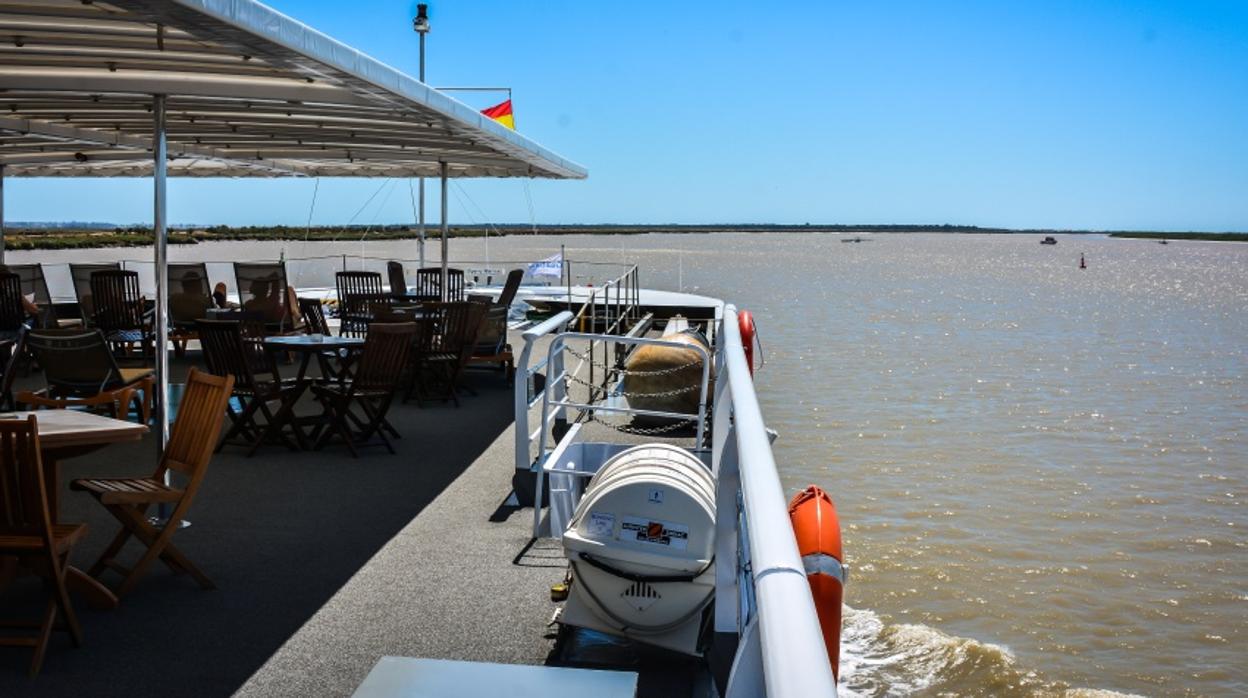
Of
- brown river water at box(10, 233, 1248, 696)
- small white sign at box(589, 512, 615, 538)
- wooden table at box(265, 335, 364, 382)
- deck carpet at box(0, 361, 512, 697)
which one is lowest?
brown river water at box(10, 233, 1248, 696)

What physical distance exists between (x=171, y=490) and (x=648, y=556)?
2.26 meters

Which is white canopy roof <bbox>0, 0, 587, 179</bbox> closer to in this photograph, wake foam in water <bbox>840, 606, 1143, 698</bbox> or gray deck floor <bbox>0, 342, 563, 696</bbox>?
gray deck floor <bbox>0, 342, 563, 696</bbox>

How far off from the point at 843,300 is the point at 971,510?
42973mm

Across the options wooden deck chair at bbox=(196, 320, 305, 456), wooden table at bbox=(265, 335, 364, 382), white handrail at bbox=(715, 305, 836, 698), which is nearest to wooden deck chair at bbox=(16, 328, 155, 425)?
wooden deck chair at bbox=(196, 320, 305, 456)

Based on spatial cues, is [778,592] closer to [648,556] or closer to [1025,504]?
[648,556]

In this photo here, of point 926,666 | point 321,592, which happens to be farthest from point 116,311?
point 926,666

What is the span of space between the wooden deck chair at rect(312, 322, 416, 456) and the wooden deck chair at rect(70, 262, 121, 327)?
5.15 metres

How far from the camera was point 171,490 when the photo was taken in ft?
17.1

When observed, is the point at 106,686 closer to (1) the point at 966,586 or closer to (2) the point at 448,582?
(2) the point at 448,582

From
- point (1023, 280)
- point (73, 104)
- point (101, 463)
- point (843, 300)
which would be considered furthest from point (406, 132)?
point (1023, 280)

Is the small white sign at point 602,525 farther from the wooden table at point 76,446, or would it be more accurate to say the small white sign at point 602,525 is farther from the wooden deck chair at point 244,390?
the wooden deck chair at point 244,390

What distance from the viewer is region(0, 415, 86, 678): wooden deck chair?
431cm

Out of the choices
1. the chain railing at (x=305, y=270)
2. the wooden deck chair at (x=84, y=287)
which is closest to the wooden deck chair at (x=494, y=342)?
the chain railing at (x=305, y=270)

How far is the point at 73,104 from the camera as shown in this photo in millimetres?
8070
